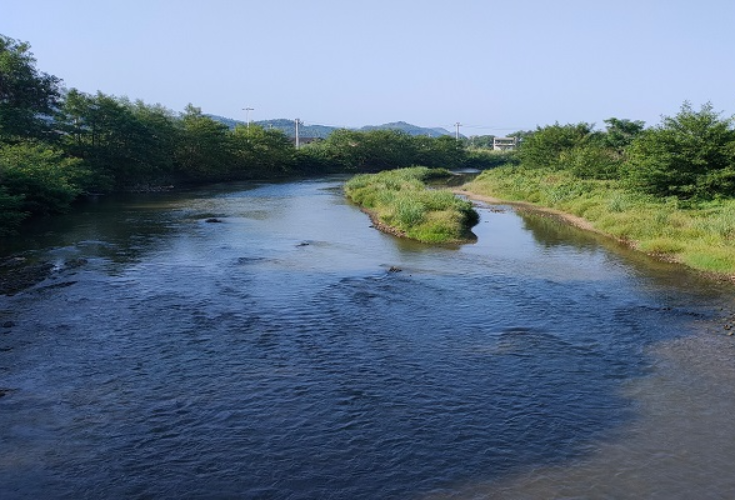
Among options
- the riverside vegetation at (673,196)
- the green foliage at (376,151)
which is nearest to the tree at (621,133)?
the riverside vegetation at (673,196)

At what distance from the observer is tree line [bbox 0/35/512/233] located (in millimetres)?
36844

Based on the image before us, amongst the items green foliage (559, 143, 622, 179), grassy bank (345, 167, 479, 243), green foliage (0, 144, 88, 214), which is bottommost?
grassy bank (345, 167, 479, 243)

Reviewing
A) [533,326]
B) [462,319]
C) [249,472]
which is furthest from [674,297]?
[249,472]

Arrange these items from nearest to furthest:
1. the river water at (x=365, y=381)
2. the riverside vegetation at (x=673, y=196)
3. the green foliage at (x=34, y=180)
→ the river water at (x=365, y=381) → the riverside vegetation at (x=673, y=196) → the green foliage at (x=34, y=180)

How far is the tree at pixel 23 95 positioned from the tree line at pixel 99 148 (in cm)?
8

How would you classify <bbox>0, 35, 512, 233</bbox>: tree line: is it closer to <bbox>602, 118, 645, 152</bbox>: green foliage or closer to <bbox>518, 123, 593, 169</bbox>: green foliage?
<bbox>518, 123, 593, 169</bbox>: green foliage

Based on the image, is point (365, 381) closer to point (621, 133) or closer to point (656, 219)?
point (656, 219)

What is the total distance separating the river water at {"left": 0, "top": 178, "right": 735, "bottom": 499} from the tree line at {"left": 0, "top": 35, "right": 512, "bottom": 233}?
14.1m

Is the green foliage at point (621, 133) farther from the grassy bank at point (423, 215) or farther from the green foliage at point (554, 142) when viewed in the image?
the grassy bank at point (423, 215)

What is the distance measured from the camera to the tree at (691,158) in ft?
107

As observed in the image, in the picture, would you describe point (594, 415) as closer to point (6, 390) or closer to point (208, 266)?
point (6, 390)

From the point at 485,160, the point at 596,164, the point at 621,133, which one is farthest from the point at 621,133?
the point at 485,160

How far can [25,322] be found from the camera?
16.6 m

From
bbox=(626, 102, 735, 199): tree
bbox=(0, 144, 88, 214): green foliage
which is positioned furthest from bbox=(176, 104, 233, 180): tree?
bbox=(626, 102, 735, 199): tree
